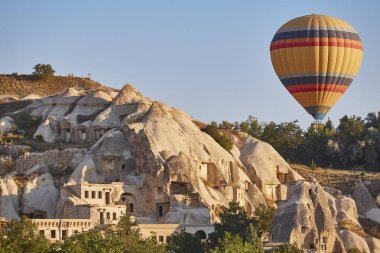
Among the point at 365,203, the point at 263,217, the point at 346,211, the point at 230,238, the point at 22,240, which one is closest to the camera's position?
the point at 22,240

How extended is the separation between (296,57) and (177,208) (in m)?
14.4

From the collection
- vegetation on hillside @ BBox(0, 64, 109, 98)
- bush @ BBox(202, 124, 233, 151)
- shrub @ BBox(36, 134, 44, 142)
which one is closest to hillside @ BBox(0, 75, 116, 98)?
vegetation on hillside @ BBox(0, 64, 109, 98)

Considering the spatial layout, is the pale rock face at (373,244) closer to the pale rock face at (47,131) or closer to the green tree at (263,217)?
the green tree at (263,217)

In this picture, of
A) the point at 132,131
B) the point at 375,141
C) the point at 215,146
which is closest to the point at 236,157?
the point at 215,146

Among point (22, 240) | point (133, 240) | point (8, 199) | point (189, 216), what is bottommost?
point (22, 240)

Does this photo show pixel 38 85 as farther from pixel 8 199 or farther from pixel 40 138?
pixel 8 199

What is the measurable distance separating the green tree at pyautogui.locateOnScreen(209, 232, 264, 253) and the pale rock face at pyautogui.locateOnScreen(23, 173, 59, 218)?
54.2 ft

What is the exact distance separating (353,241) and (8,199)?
22.5m

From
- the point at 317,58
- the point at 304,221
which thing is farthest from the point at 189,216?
the point at 317,58

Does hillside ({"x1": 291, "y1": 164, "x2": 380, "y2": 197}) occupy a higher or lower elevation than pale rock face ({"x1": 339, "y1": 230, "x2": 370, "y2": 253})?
higher

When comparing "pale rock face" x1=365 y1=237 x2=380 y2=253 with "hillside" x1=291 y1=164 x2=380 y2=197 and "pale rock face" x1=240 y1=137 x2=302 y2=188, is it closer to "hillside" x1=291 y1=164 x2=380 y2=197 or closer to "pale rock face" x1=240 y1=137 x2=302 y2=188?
"pale rock face" x1=240 y1=137 x2=302 y2=188

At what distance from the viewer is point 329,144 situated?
132 meters

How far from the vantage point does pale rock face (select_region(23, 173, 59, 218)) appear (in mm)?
103375

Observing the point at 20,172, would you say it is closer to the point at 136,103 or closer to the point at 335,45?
the point at 136,103
